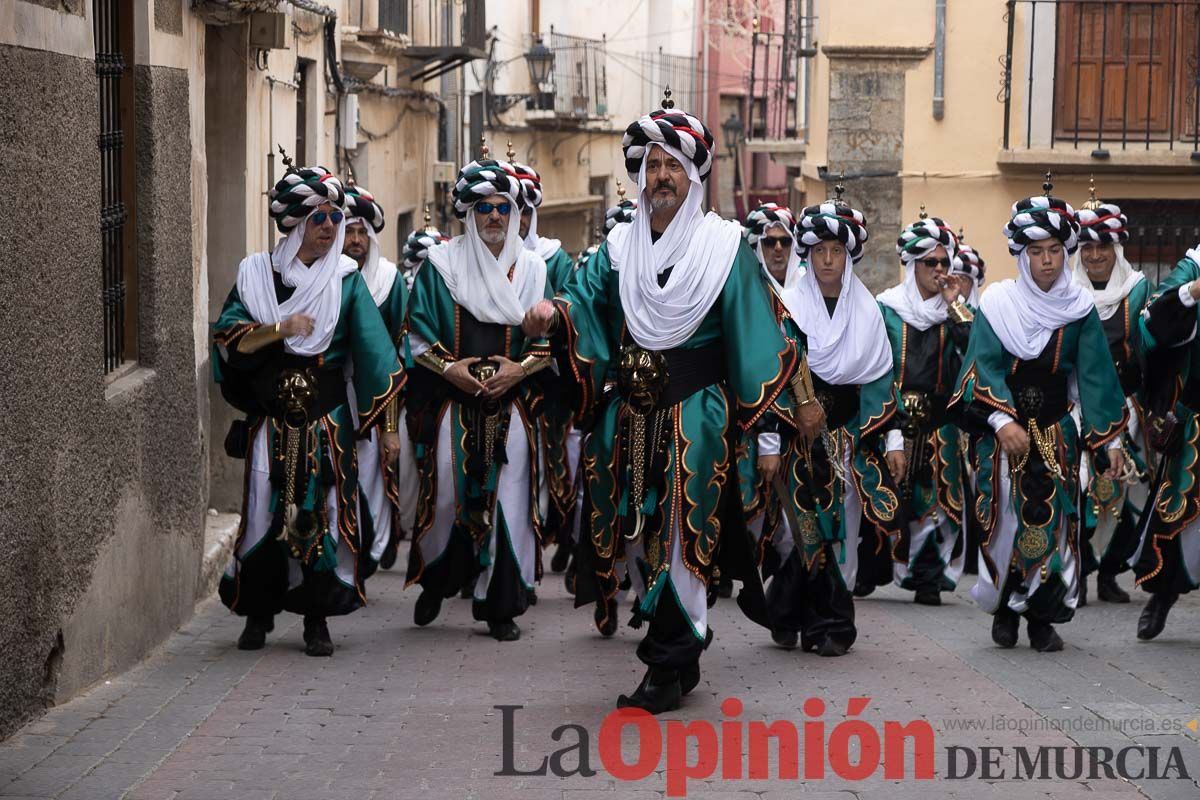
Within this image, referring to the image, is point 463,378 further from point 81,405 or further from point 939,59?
point 939,59

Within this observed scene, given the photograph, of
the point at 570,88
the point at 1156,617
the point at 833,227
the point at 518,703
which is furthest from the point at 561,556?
the point at 570,88

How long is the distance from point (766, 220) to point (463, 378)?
8.24ft

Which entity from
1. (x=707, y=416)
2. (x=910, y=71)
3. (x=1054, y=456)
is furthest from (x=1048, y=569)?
(x=910, y=71)

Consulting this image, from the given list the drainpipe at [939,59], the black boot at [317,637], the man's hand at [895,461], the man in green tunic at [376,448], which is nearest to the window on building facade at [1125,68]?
the drainpipe at [939,59]

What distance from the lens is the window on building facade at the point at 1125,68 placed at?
18.9 metres

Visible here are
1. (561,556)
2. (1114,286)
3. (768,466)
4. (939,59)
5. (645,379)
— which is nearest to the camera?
(645,379)

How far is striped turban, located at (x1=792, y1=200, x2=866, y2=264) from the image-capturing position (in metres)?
9.80

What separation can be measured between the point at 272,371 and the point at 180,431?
31.5 inches

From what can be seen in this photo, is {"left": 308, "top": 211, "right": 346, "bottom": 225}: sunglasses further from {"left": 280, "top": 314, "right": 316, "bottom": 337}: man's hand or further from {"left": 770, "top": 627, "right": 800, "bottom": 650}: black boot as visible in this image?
{"left": 770, "top": 627, "right": 800, "bottom": 650}: black boot

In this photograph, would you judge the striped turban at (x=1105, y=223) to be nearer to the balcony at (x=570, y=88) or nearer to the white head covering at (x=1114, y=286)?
the white head covering at (x=1114, y=286)

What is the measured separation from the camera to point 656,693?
7.60 meters

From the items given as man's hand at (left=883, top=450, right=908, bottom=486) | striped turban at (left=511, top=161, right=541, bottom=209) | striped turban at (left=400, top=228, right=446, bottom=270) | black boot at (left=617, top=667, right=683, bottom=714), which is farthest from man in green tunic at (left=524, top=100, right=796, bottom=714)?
striped turban at (left=400, top=228, right=446, bottom=270)

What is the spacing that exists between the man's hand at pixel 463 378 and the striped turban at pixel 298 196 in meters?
1.02

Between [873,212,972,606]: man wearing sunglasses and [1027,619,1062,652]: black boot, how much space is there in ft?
6.70
